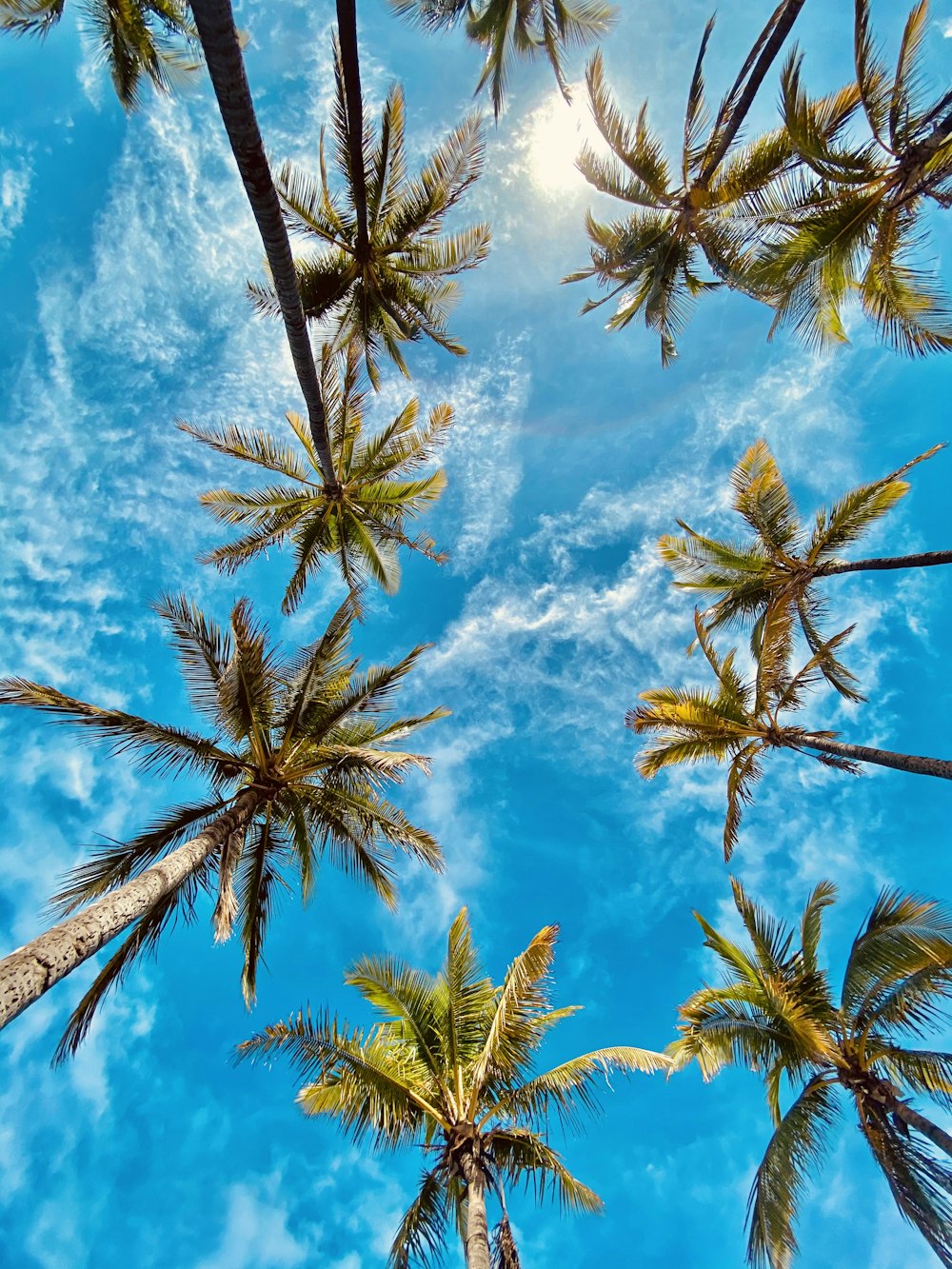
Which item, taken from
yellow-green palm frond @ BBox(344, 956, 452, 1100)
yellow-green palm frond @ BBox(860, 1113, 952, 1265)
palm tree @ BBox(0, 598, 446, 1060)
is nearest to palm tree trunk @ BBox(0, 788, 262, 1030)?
palm tree @ BBox(0, 598, 446, 1060)

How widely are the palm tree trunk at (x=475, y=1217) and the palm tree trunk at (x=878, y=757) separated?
8.52 m

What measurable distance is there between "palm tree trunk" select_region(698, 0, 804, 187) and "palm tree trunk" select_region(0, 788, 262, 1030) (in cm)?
1180

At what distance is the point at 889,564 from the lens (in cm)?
1014

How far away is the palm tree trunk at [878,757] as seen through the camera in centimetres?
845

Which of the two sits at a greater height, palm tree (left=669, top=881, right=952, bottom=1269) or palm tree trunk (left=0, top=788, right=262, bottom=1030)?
palm tree (left=669, top=881, right=952, bottom=1269)

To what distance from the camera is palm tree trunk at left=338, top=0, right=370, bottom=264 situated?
19.6 feet

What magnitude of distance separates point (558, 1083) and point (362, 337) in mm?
13732

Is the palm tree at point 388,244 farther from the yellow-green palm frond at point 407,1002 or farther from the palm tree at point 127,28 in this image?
the yellow-green palm frond at point 407,1002

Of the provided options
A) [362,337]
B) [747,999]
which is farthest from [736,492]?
[747,999]

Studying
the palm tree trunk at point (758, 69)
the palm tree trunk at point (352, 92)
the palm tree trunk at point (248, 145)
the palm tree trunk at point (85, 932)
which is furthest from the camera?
the palm tree trunk at point (758, 69)

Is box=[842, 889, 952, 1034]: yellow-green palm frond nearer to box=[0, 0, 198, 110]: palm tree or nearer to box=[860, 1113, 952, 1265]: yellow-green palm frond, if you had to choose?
box=[860, 1113, 952, 1265]: yellow-green palm frond

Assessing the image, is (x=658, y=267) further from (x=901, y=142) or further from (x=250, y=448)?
(x=250, y=448)

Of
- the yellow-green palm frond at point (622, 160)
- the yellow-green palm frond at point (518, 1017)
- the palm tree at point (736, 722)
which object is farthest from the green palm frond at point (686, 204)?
the yellow-green palm frond at point (518, 1017)

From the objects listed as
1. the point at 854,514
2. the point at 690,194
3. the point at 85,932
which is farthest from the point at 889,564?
the point at 85,932
